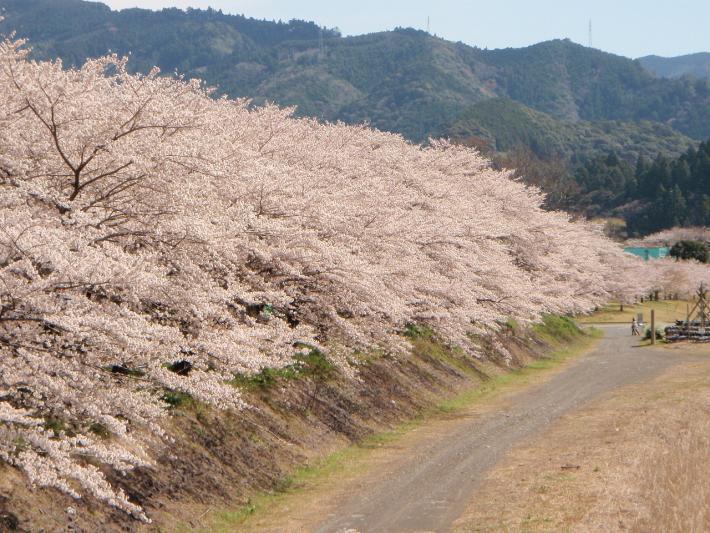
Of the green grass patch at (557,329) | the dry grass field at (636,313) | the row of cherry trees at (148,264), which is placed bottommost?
the dry grass field at (636,313)

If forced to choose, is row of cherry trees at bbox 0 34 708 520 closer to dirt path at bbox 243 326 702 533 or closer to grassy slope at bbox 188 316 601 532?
grassy slope at bbox 188 316 601 532

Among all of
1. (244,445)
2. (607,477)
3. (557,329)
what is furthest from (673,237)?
(244,445)

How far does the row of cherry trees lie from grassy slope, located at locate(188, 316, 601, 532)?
1934 millimetres

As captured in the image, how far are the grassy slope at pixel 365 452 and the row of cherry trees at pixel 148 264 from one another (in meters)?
1.93

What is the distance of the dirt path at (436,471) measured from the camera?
14648mm

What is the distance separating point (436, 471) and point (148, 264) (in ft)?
30.6

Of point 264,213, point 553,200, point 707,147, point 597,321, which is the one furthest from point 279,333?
point 707,147

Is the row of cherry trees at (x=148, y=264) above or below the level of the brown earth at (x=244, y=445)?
above

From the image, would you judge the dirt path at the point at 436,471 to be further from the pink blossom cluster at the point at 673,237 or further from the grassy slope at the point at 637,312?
the pink blossom cluster at the point at 673,237

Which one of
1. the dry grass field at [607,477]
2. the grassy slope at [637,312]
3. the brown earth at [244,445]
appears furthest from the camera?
the grassy slope at [637,312]

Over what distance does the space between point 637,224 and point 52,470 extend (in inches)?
5589

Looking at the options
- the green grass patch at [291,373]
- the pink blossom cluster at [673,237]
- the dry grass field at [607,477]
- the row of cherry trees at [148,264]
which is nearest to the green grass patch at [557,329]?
the dry grass field at [607,477]

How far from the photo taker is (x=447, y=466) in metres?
18.9

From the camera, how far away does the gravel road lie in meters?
14.7
